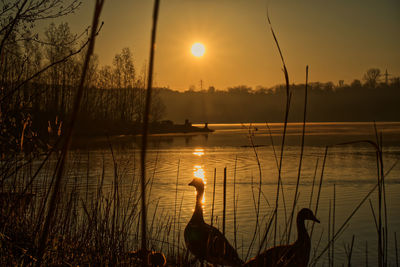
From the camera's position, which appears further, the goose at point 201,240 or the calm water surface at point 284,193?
the calm water surface at point 284,193

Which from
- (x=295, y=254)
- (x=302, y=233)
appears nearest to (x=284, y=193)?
(x=302, y=233)

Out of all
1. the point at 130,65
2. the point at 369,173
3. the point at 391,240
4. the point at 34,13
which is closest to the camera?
the point at 34,13

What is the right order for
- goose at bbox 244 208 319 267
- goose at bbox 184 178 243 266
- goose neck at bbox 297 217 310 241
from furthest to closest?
1. goose at bbox 184 178 243 266
2. goose neck at bbox 297 217 310 241
3. goose at bbox 244 208 319 267

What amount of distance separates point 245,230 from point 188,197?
3802mm

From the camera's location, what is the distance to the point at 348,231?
24.3ft

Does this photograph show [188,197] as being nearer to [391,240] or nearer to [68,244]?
[391,240]

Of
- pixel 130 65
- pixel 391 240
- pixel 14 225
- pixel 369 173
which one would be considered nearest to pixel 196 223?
pixel 14 225

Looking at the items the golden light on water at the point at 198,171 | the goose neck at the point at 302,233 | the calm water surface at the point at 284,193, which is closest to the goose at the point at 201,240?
the calm water surface at the point at 284,193

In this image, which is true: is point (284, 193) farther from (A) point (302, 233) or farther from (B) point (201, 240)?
(A) point (302, 233)

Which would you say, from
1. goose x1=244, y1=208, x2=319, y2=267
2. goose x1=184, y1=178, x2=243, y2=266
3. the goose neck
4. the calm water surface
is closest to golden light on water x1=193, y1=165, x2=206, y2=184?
the calm water surface

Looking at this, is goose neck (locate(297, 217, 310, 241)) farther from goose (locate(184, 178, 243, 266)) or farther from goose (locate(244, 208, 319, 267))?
goose (locate(184, 178, 243, 266))

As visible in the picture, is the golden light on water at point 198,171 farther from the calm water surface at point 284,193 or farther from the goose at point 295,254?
the goose at point 295,254

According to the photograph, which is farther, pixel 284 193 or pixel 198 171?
pixel 198 171

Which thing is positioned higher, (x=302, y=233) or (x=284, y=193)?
(x=302, y=233)
